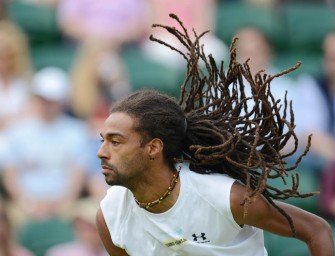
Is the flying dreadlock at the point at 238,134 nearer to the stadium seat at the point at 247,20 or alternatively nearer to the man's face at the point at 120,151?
the man's face at the point at 120,151

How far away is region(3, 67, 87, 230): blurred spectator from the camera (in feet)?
23.9

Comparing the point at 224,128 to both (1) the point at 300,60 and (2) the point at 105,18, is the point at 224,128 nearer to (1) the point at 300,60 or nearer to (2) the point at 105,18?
(1) the point at 300,60

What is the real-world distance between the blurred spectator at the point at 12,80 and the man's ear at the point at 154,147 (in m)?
3.67

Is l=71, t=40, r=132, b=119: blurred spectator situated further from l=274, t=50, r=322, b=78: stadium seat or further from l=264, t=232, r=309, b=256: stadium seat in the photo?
l=264, t=232, r=309, b=256: stadium seat

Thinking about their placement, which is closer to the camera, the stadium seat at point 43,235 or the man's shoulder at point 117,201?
the man's shoulder at point 117,201

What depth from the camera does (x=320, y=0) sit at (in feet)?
29.0

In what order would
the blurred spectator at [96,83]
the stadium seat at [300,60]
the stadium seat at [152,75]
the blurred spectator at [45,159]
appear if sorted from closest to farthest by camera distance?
the blurred spectator at [45,159], the blurred spectator at [96,83], the stadium seat at [152,75], the stadium seat at [300,60]

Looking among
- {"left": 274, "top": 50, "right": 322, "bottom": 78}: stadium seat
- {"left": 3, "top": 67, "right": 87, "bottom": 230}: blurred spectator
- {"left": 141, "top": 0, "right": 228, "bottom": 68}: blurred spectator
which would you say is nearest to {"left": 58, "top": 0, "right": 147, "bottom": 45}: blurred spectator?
{"left": 141, "top": 0, "right": 228, "bottom": 68}: blurred spectator

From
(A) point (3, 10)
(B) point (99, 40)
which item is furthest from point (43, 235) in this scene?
(A) point (3, 10)

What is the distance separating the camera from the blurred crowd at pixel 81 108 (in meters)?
7.09

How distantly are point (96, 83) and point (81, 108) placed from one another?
0.25m

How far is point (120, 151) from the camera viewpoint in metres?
4.07

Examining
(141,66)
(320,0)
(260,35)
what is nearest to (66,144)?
(141,66)

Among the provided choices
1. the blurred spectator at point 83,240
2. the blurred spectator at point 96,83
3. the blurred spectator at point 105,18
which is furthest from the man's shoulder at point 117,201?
the blurred spectator at point 105,18
